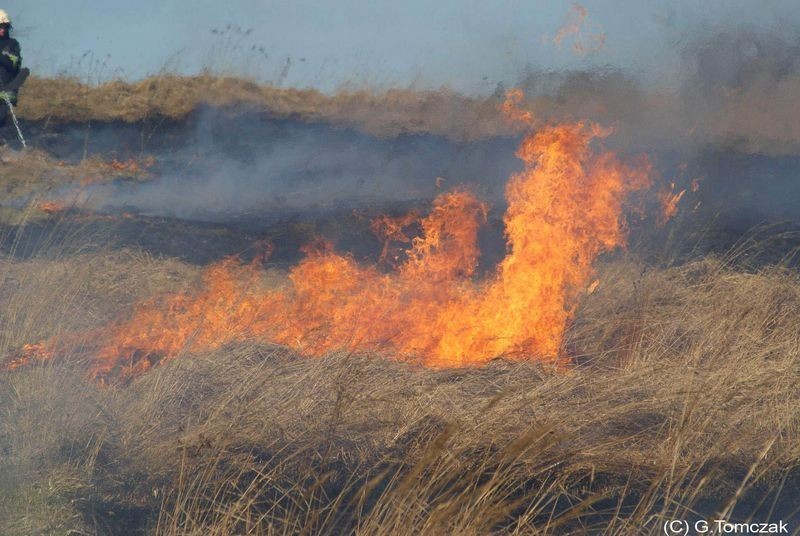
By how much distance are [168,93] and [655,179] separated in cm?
898

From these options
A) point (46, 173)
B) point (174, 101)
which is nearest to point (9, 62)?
point (46, 173)

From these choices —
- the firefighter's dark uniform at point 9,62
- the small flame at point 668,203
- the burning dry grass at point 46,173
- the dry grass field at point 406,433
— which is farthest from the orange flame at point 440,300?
the firefighter's dark uniform at point 9,62

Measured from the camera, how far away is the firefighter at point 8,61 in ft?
38.3

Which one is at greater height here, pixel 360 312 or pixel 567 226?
pixel 567 226

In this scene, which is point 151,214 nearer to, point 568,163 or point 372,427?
point 568,163

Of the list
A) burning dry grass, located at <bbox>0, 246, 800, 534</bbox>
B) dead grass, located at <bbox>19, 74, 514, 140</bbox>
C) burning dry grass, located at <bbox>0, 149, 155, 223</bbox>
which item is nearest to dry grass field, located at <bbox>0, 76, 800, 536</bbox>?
burning dry grass, located at <bbox>0, 246, 800, 534</bbox>

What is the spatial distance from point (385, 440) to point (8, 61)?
10029mm

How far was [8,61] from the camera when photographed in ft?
39.2

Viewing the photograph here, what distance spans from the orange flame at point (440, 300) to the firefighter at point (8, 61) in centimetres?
Result: 569

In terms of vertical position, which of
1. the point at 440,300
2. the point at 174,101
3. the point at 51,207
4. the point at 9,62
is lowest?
the point at 440,300

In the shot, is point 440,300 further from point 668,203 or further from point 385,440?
point 668,203

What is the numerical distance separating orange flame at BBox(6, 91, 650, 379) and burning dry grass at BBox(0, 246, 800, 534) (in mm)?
550

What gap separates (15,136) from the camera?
47.3ft

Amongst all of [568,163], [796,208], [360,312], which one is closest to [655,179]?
[796,208]
